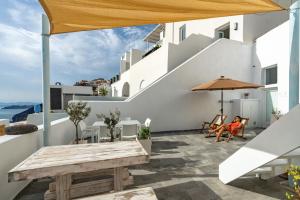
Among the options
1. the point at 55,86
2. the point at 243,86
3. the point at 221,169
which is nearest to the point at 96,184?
the point at 221,169

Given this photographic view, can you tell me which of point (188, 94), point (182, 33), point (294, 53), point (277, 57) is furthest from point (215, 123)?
point (182, 33)

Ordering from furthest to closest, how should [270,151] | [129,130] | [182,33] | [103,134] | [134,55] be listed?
[134,55] < [182,33] < [129,130] < [103,134] < [270,151]

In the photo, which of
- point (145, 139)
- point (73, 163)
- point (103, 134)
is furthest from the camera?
point (103, 134)

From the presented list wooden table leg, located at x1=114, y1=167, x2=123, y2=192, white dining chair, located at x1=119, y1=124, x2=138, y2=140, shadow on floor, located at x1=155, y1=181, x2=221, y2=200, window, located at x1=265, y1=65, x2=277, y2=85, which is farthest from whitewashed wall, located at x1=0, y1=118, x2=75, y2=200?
window, located at x1=265, y1=65, x2=277, y2=85

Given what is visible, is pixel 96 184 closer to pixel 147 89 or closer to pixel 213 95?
pixel 147 89

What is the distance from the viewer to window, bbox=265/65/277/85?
9.58m

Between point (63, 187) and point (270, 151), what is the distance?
3371mm

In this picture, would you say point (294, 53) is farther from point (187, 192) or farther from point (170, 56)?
point (170, 56)

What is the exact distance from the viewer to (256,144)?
3.23m

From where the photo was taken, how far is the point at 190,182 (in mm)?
3756

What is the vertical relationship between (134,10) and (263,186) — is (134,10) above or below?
above

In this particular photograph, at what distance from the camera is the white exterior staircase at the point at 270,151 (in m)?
2.71

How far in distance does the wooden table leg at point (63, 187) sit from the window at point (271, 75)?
1061cm

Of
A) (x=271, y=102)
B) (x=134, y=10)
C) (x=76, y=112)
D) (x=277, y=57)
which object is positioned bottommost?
(x=76, y=112)
